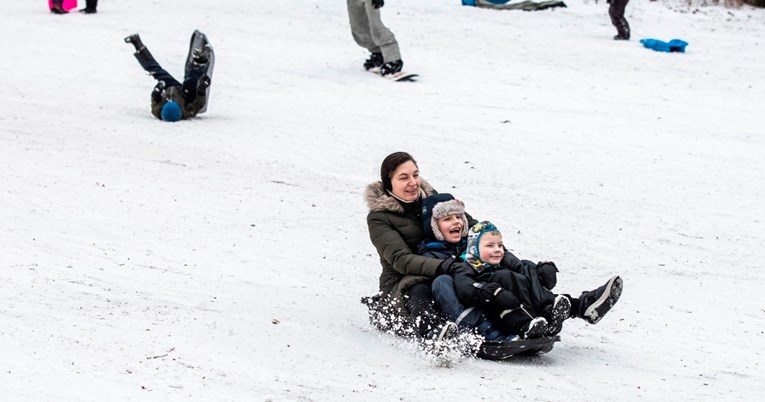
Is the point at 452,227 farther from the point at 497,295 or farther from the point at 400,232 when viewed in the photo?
the point at 497,295

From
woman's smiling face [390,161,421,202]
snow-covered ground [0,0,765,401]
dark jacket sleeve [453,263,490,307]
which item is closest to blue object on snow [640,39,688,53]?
snow-covered ground [0,0,765,401]

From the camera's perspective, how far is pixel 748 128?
1172 centimetres

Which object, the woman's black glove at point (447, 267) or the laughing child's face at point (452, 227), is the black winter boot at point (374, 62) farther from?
the woman's black glove at point (447, 267)

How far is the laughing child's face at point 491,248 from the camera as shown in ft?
19.6

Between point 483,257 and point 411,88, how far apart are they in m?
7.51

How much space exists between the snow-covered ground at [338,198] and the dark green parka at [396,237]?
1.07ft

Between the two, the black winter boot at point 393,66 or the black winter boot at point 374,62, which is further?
the black winter boot at point 374,62

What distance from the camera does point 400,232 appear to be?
639 cm

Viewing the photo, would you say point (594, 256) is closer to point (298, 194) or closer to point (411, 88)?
point (298, 194)

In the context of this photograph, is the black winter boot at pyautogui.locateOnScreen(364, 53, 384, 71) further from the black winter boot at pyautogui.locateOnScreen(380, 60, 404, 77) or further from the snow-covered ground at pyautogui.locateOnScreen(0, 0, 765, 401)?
the black winter boot at pyautogui.locateOnScreen(380, 60, 404, 77)

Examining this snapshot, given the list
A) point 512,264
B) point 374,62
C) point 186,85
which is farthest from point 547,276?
point 374,62

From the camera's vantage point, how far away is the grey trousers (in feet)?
46.0

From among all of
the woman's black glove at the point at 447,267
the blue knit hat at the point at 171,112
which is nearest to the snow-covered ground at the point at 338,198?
the blue knit hat at the point at 171,112

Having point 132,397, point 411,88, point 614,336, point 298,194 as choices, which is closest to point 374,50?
point 411,88
